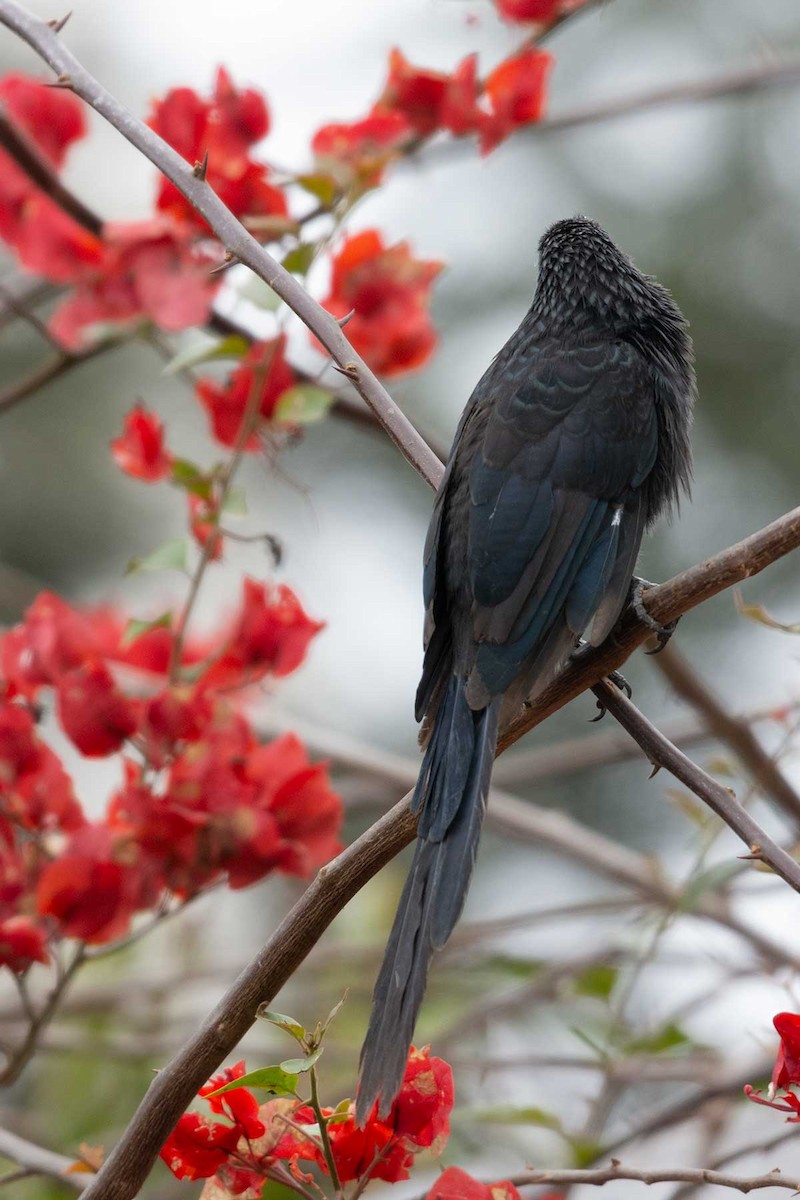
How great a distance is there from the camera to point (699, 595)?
143cm

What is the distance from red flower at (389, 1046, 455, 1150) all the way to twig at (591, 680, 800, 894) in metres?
0.37

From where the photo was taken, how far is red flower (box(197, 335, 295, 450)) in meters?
2.17

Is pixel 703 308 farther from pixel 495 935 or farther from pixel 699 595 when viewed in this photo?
pixel 699 595

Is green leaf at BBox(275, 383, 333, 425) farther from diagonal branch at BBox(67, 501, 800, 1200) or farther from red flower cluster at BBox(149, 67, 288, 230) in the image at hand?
diagonal branch at BBox(67, 501, 800, 1200)

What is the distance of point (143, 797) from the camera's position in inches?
74.6

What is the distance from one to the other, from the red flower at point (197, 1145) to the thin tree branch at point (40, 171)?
152cm

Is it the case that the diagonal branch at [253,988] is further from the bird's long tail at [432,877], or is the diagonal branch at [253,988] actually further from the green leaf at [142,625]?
the green leaf at [142,625]

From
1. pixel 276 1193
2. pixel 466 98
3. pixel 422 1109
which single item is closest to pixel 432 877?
pixel 422 1109

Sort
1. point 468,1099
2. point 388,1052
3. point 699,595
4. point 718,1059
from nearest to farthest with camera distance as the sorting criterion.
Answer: point 388,1052
point 699,595
point 718,1059
point 468,1099

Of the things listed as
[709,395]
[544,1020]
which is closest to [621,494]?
[544,1020]

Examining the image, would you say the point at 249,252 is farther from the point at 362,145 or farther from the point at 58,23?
the point at 362,145

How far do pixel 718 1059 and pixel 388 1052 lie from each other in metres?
1.67

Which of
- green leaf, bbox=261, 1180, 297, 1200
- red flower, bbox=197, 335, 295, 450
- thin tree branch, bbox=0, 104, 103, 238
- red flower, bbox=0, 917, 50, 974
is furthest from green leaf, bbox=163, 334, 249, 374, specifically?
green leaf, bbox=261, 1180, 297, 1200

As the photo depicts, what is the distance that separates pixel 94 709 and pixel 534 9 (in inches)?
58.0
